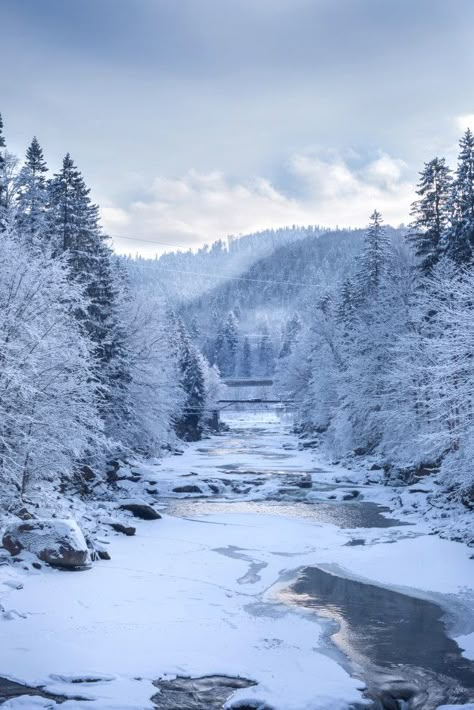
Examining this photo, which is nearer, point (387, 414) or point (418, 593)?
point (418, 593)

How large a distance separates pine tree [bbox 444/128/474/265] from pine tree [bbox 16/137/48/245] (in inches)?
861

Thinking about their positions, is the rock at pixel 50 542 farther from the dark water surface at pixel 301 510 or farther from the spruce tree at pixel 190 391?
the spruce tree at pixel 190 391

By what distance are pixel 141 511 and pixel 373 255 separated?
2761cm

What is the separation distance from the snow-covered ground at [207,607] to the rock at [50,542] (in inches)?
17.7

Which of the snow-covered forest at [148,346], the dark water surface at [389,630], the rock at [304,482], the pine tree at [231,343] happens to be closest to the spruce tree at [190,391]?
the snow-covered forest at [148,346]

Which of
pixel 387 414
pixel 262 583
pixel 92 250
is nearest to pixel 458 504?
pixel 387 414

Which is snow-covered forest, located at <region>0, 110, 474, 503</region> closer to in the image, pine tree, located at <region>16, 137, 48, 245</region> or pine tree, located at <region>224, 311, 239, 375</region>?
pine tree, located at <region>16, 137, 48, 245</region>

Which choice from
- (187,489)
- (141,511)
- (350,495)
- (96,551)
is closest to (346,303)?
(350,495)

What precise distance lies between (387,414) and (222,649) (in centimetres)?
2181

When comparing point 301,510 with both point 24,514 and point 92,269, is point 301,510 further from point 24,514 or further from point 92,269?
point 92,269

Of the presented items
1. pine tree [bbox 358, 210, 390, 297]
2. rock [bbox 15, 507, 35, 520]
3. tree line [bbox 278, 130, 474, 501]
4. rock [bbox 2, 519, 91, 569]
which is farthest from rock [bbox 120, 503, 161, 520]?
pine tree [bbox 358, 210, 390, 297]

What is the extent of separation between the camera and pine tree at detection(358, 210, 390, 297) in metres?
43.9

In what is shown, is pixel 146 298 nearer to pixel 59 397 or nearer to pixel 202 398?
pixel 202 398

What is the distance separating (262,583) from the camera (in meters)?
16.7
